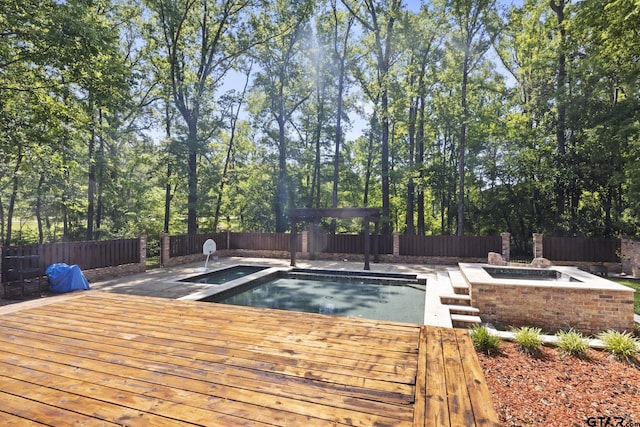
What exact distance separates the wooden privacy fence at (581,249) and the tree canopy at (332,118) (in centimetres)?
142

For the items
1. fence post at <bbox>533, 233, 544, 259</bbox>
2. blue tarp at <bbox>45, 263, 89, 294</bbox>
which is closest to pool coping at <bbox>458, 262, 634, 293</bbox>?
fence post at <bbox>533, 233, 544, 259</bbox>

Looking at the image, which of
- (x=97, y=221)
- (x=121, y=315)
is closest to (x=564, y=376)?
(x=121, y=315)

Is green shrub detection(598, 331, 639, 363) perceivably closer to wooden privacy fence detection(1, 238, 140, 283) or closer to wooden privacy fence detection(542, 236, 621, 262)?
wooden privacy fence detection(542, 236, 621, 262)

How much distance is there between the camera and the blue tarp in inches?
298

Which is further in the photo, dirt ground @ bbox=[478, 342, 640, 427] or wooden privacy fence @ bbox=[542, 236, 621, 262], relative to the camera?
wooden privacy fence @ bbox=[542, 236, 621, 262]

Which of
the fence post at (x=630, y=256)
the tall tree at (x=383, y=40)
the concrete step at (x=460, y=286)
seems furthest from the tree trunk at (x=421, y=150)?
the concrete step at (x=460, y=286)

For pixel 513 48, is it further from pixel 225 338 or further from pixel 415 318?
pixel 225 338

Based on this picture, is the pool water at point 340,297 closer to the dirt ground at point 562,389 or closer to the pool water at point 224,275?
the pool water at point 224,275

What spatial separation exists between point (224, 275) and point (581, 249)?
13.5m

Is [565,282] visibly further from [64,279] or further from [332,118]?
[332,118]

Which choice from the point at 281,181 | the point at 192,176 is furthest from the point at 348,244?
the point at 192,176

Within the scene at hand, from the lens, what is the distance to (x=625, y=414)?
2.66 metres

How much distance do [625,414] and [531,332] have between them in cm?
148

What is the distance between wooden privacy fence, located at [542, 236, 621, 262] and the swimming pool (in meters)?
6.47
